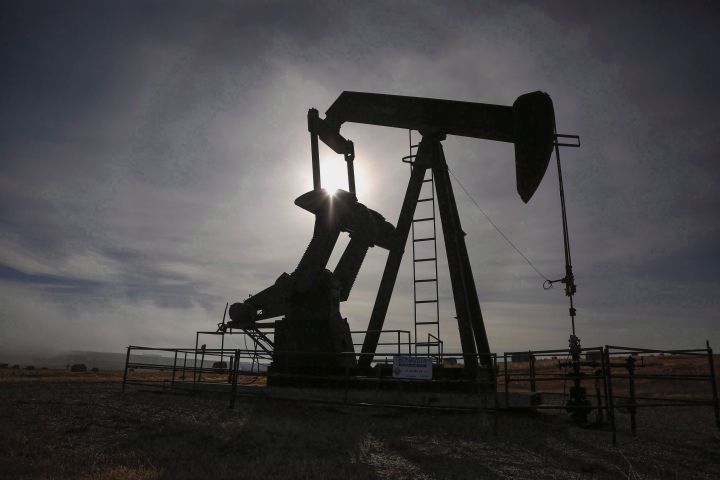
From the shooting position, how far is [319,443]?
6.29 metres

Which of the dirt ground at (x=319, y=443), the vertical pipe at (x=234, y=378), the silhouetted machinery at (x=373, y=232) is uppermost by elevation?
the silhouetted machinery at (x=373, y=232)

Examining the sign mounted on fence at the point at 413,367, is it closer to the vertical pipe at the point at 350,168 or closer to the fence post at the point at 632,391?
the fence post at the point at 632,391

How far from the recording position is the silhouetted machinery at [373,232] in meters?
9.66

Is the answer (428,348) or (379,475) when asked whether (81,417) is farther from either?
(428,348)

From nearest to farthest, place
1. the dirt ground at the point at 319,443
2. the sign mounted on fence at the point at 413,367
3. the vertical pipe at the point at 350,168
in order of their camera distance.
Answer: the dirt ground at the point at 319,443
the sign mounted on fence at the point at 413,367
the vertical pipe at the point at 350,168

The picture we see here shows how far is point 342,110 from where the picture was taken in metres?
12.6

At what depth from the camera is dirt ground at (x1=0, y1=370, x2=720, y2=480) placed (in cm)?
486

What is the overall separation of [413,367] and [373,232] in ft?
14.6

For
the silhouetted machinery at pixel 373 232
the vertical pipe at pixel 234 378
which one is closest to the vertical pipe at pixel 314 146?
the silhouetted machinery at pixel 373 232

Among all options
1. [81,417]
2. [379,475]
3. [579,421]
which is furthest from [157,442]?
[579,421]

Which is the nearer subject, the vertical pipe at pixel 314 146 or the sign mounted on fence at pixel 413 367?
the sign mounted on fence at pixel 413 367

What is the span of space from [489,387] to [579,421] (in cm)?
171

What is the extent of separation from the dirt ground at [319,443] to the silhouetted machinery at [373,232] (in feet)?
5.86

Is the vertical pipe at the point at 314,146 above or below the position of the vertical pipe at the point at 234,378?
above
